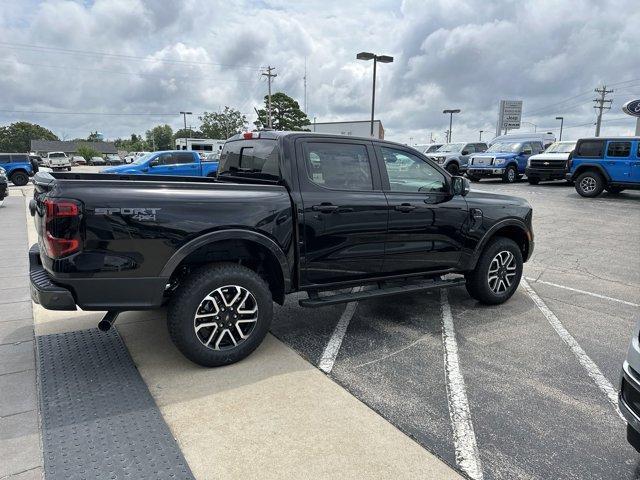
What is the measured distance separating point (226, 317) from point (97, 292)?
91 centimetres

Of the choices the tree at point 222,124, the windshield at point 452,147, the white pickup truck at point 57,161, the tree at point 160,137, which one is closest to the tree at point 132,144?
the tree at point 160,137

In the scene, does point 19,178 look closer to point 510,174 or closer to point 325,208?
point 510,174

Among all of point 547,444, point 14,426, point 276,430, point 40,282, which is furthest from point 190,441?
point 547,444

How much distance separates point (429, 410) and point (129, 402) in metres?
1.99

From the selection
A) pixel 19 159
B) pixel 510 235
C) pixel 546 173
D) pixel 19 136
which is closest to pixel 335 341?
pixel 510 235

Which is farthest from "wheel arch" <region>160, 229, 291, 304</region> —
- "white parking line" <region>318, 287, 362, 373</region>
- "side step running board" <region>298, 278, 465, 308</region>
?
"white parking line" <region>318, 287, 362, 373</region>

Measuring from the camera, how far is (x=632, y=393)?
2262 mm

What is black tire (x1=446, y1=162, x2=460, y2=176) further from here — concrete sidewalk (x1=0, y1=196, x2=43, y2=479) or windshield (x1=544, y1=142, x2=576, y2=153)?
concrete sidewalk (x1=0, y1=196, x2=43, y2=479)

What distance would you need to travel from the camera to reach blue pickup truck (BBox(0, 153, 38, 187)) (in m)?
23.8

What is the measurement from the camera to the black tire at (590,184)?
15172 mm

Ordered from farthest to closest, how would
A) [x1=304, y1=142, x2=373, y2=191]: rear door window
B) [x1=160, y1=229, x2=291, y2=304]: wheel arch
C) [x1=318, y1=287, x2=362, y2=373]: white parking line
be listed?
1. [x1=304, y1=142, x2=373, y2=191]: rear door window
2. [x1=318, y1=287, x2=362, y2=373]: white parking line
3. [x1=160, y1=229, x2=291, y2=304]: wheel arch

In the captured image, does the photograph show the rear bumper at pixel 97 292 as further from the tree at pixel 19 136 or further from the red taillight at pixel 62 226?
the tree at pixel 19 136

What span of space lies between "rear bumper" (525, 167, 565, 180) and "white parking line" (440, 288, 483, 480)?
1640 centimetres

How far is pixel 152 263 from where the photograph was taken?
317cm
